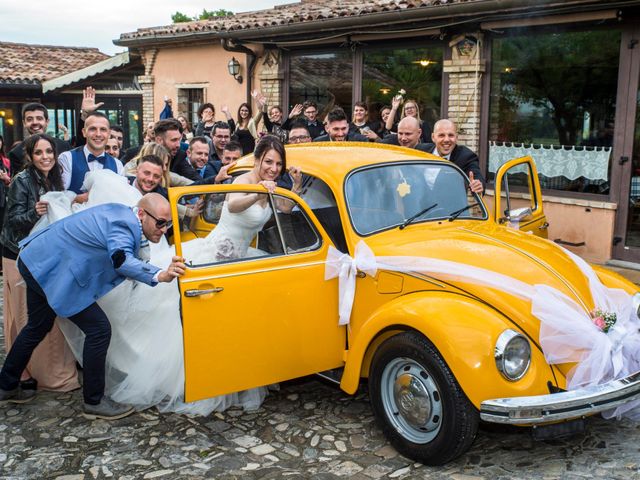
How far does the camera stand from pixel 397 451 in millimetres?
4266

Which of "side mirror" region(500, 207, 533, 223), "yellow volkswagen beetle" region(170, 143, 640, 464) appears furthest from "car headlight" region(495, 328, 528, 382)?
"side mirror" region(500, 207, 533, 223)

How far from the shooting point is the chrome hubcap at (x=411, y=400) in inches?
160

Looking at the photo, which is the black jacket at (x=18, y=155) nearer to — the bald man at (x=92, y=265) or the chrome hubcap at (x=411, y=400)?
the bald man at (x=92, y=265)

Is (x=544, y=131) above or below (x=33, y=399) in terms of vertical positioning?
above

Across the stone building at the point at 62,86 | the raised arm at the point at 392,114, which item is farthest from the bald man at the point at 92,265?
the stone building at the point at 62,86

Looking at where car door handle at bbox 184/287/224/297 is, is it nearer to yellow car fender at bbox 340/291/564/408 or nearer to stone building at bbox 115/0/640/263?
yellow car fender at bbox 340/291/564/408

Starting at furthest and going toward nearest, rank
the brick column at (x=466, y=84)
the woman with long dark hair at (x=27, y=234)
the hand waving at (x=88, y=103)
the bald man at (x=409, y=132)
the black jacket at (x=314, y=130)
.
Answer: the brick column at (x=466, y=84) < the black jacket at (x=314, y=130) < the bald man at (x=409, y=132) < the hand waving at (x=88, y=103) < the woman with long dark hair at (x=27, y=234)

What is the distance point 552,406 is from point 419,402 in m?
0.81

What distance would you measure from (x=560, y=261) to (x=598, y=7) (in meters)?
5.44

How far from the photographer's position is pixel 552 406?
3619mm

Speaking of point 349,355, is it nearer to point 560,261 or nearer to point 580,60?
point 560,261

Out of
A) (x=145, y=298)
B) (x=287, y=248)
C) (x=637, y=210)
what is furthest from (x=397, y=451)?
(x=637, y=210)

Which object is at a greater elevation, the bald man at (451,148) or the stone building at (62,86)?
the stone building at (62,86)

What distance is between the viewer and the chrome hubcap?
4.06 m
